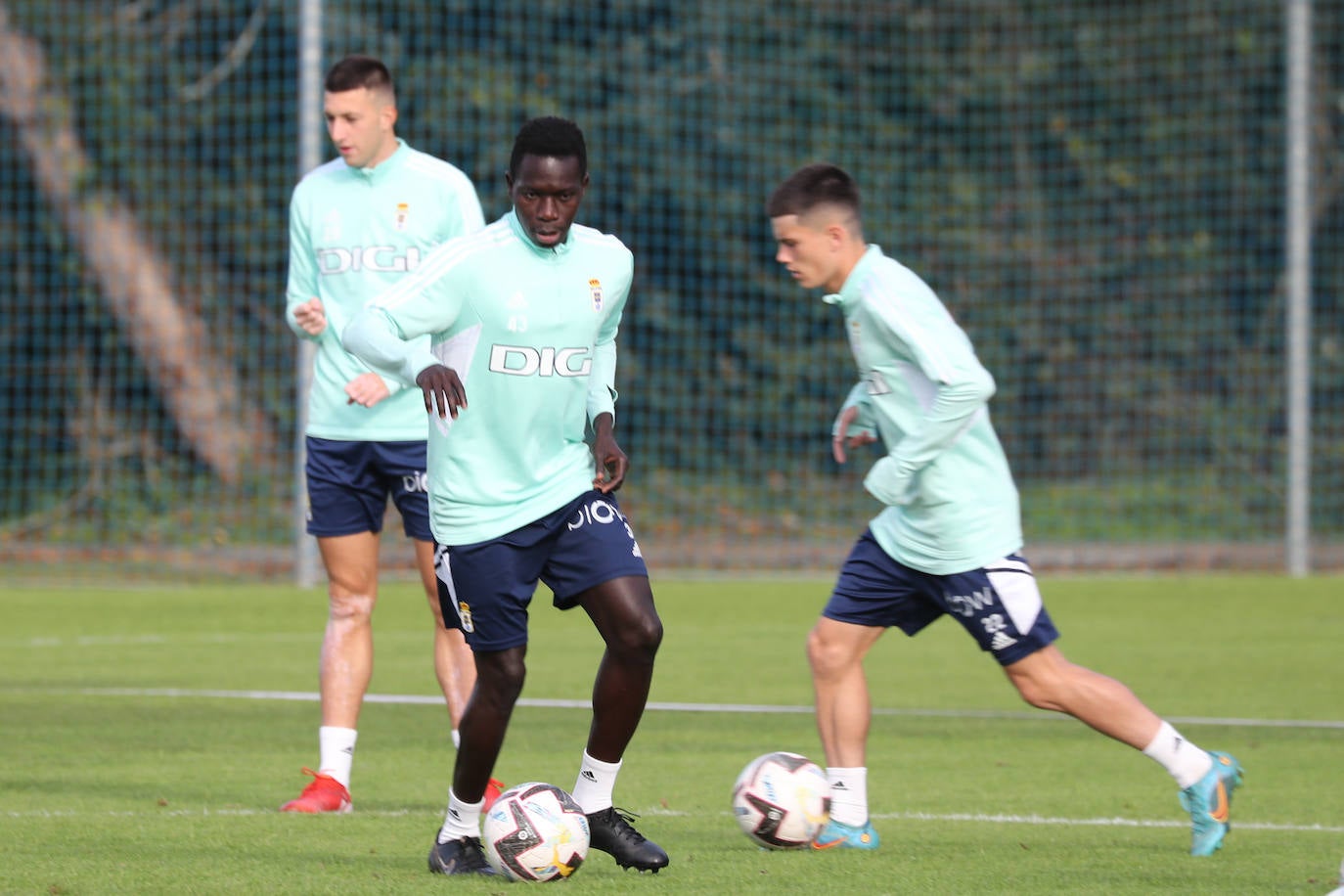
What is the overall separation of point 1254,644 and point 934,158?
9.71m

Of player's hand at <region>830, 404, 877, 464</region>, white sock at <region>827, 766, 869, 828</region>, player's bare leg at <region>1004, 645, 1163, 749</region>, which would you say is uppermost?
player's hand at <region>830, 404, 877, 464</region>

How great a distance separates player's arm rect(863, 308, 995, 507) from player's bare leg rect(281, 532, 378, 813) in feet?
6.35

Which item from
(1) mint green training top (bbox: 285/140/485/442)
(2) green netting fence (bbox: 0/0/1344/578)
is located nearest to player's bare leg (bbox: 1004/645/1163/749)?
(1) mint green training top (bbox: 285/140/485/442)

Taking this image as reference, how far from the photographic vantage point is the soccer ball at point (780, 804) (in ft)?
17.6

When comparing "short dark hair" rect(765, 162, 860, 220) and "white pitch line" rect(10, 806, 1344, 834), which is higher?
"short dark hair" rect(765, 162, 860, 220)

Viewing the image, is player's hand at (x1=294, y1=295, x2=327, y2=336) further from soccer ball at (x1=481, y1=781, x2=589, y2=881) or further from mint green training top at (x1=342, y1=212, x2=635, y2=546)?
soccer ball at (x1=481, y1=781, x2=589, y2=881)

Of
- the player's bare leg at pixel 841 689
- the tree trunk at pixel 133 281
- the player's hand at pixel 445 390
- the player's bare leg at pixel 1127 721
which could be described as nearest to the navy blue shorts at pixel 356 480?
the player's bare leg at pixel 841 689

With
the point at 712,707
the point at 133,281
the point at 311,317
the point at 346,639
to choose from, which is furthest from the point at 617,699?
the point at 133,281

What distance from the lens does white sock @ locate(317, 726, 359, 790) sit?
6.22 metres

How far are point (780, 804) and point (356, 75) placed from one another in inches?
113

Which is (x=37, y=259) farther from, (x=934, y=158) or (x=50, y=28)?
(x=934, y=158)

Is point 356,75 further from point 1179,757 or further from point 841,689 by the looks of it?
point 1179,757

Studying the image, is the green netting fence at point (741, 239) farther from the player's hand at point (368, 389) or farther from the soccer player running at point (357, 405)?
the player's hand at point (368, 389)

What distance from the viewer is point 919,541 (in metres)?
5.70
